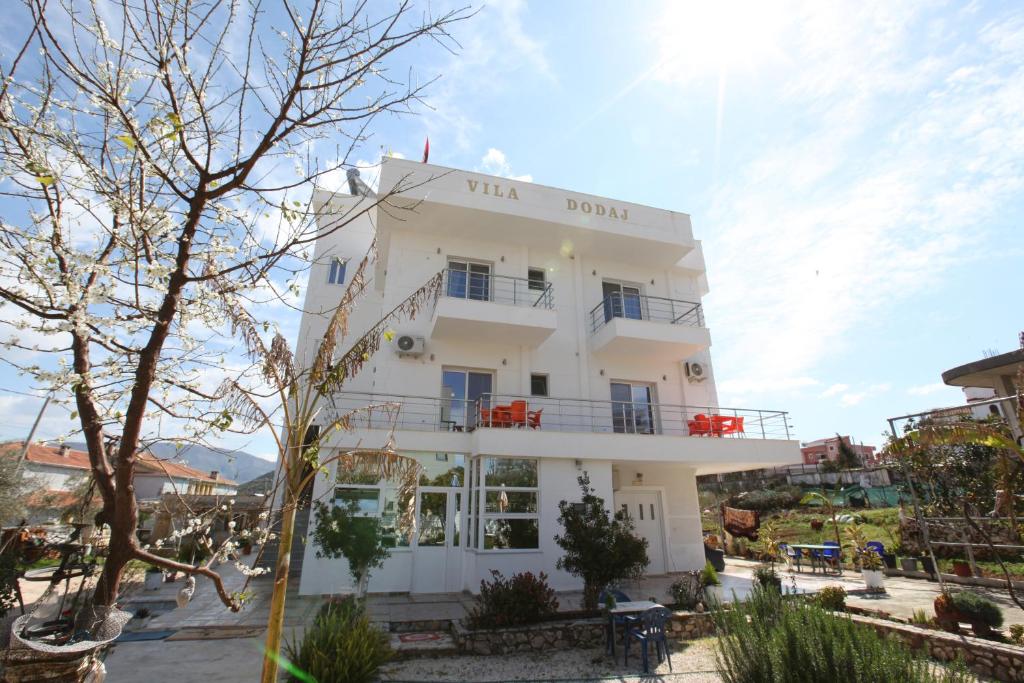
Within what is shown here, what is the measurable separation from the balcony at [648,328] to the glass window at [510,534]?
5902 mm

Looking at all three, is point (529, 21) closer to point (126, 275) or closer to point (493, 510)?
point (126, 275)

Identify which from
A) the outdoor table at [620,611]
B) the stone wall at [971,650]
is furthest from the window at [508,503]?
the stone wall at [971,650]

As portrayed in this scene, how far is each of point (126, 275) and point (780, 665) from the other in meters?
6.20

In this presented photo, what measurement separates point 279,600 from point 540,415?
8585 mm

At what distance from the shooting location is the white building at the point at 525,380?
11.1 metres

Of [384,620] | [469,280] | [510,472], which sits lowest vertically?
[384,620]

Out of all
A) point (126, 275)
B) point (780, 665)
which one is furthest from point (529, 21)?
point (780, 665)

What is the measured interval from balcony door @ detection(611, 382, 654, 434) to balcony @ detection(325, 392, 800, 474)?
0.03m

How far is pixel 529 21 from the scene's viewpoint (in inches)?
174

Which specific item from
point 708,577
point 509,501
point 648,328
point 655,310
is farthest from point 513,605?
point 655,310

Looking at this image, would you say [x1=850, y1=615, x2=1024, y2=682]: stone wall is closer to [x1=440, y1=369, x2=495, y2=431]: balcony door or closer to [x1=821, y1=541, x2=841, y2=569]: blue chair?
[x1=821, y1=541, x2=841, y2=569]: blue chair

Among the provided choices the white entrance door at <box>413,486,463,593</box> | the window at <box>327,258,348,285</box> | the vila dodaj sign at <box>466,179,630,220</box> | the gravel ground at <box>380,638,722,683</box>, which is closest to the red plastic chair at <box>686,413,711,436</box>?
the vila dodaj sign at <box>466,179,630,220</box>

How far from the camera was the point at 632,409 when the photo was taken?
1430 centimetres

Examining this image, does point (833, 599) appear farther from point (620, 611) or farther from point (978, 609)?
point (620, 611)
